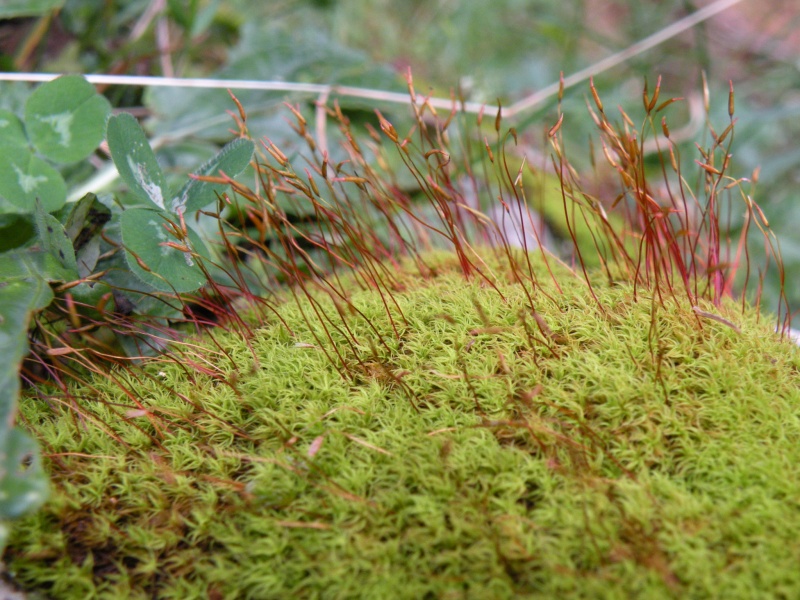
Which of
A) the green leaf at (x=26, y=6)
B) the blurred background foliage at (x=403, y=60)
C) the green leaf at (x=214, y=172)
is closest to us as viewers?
the green leaf at (x=214, y=172)

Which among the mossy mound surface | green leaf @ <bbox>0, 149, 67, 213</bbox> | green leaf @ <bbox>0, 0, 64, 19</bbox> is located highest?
green leaf @ <bbox>0, 0, 64, 19</bbox>

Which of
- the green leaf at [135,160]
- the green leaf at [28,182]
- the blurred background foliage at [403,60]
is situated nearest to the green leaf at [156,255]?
the green leaf at [135,160]

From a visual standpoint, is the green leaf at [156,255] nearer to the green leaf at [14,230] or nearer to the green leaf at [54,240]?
the green leaf at [54,240]

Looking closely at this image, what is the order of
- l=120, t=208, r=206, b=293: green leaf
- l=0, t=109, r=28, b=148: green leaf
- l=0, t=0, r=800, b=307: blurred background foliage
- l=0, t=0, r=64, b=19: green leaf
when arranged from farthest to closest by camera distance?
l=0, t=0, r=800, b=307: blurred background foliage, l=0, t=0, r=64, b=19: green leaf, l=0, t=109, r=28, b=148: green leaf, l=120, t=208, r=206, b=293: green leaf

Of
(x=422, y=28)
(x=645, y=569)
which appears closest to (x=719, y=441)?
(x=645, y=569)

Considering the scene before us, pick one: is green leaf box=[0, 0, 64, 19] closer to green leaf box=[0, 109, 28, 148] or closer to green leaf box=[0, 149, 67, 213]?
green leaf box=[0, 109, 28, 148]

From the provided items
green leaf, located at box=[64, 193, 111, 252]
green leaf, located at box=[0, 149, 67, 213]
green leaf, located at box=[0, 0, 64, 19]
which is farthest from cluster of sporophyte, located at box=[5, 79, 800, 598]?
green leaf, located at box=[0, 0, 64, 19]

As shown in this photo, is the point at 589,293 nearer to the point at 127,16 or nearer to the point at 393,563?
the point at 393,563
